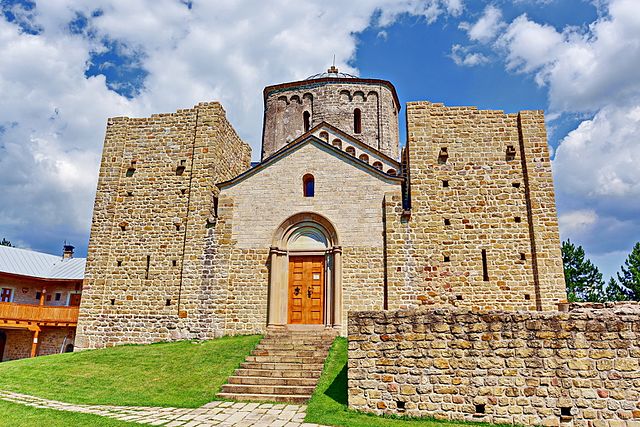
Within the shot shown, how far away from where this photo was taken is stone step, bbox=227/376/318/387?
10.7 metres

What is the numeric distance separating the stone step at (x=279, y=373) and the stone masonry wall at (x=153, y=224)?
14.5ft

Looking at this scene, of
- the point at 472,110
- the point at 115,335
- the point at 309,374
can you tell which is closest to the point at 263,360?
the point at 309,374

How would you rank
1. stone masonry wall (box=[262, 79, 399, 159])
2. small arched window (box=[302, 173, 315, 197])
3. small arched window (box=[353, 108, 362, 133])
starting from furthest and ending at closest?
1. small arched window (box=[353, 108, 362, 133])
2. stone masonry wall (box=[262, 79, 399, 159])
3. small arched window (box=[302, 173, 315, 197])

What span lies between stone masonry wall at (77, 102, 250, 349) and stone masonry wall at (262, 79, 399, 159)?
240 inches

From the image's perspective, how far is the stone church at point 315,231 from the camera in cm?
1466

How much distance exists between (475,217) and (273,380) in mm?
8979

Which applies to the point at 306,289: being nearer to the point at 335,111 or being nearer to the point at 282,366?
the point at 282,366

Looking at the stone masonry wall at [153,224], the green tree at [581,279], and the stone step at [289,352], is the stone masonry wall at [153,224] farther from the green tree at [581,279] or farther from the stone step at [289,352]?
the green tree at [581,279]

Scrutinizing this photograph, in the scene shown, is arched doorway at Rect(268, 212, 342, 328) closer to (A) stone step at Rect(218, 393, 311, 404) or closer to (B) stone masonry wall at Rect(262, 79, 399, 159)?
(A) stone step at Rect(218, 393, 311, 404)

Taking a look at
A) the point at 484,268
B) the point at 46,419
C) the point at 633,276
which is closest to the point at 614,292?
the point at 633,276

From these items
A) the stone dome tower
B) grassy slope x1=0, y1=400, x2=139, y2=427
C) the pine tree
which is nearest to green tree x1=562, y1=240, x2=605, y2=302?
the pine tree

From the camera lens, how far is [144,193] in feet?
58.3

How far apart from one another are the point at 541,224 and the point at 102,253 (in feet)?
54.4

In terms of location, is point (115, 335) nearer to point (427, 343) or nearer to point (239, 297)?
point (239, 297)
